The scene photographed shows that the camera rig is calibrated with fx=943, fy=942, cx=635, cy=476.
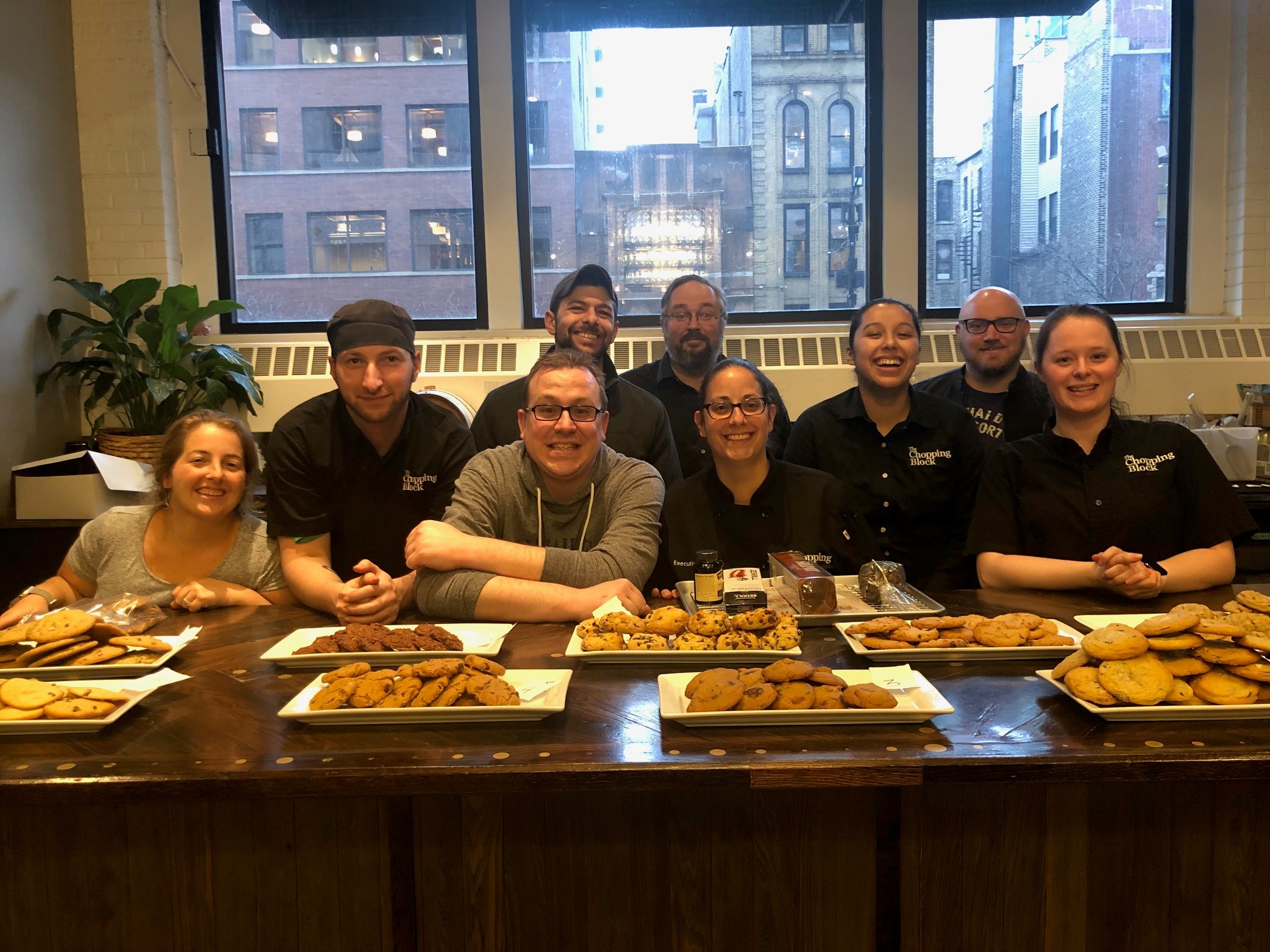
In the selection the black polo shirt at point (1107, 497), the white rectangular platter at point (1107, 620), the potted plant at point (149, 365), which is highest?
the potted plant at point (149, 365)

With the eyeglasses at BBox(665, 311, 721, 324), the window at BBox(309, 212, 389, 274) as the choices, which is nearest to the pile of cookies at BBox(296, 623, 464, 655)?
the eyeglasses at BBox(665, 311, 721, 324)

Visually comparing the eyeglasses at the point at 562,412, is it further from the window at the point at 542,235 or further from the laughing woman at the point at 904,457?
the window at the point at 542,235

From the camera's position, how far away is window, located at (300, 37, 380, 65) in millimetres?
4668

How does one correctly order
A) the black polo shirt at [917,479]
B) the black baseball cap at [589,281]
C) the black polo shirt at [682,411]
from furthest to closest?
the black polo shirt at [682,411] → the black baseball cap at [589,281] → the black polo shirt at [917,479]

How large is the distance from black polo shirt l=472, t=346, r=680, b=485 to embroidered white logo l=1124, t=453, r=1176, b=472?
48.8 inches

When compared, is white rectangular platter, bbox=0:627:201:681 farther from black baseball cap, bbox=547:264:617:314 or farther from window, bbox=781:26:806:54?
window, bbox=781:26:806:54

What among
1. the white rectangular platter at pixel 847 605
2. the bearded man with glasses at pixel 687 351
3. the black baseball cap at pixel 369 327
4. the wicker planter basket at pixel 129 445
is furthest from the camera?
the wicker planter basket at pixel 129 445

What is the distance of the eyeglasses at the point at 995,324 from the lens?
3.32m

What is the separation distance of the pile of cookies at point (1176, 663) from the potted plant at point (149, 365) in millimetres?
3715

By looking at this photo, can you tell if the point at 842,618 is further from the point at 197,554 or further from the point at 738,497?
the point at 197,554

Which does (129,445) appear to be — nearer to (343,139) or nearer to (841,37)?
(343,139)

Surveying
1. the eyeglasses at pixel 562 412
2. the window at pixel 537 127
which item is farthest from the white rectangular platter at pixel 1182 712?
the window at pixel 537 127

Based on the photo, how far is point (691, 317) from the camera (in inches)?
134

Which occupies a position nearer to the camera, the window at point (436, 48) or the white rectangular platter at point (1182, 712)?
the white rectangular platter at point (1182, 712)
